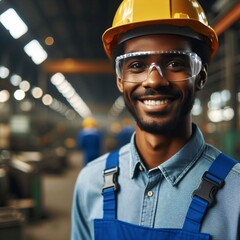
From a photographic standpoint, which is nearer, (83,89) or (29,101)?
(29,101)

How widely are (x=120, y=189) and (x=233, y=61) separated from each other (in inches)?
260

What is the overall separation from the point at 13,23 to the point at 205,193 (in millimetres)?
8754

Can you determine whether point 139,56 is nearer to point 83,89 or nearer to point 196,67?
point 196,67

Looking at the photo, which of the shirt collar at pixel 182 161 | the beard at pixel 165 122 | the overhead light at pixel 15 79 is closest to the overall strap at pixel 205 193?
the shirt collar at pixel 182 161

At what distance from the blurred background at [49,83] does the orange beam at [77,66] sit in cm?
4

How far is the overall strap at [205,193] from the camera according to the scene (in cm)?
126

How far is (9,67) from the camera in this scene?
40.8 ft

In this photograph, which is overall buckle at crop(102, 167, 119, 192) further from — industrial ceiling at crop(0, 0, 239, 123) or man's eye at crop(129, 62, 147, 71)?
industrial ceiling at crop(0, 0, 239, 123)

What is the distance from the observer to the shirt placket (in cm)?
138

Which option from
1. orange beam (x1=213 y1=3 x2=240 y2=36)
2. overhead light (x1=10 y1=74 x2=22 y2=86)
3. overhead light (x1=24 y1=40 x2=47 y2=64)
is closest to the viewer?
orange beam (x1=213 y1=3 x2=240 y2=36)

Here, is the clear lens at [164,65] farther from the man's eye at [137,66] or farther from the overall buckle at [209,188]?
the overall buckle at [209,188]

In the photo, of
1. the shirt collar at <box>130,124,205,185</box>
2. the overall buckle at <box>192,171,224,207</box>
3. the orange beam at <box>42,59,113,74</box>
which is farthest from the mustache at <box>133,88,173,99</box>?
the orange beam at <box>42,59,113,74</box>

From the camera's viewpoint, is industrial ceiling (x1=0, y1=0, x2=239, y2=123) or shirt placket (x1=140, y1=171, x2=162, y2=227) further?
industrial ceiling (x1=0, y1=0, x2=239, y2=123)

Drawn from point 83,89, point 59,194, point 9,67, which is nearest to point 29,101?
point 9,67
